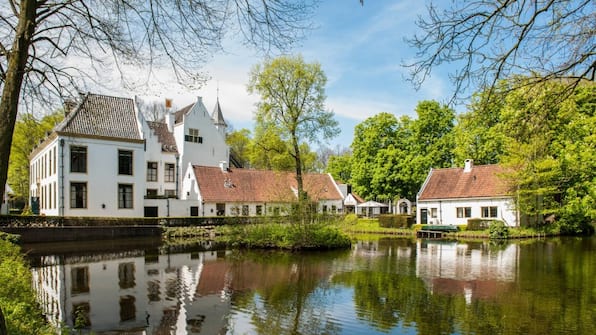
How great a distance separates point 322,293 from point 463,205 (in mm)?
26019

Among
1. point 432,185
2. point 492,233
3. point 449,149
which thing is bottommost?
point 492,233

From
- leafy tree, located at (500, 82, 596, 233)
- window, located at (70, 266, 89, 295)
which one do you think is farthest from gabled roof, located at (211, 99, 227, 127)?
window, located at (70, 266, 89, 295)

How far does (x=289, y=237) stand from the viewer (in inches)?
862

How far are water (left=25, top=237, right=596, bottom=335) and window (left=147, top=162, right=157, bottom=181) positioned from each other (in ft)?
62.0

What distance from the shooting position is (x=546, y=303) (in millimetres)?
9992

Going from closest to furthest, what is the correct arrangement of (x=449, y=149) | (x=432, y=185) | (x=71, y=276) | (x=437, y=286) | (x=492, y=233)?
(x=437, y=286) → (x=71, y=276) → (x=492, y=233) → (x=432, y=185) → (x=449, y=149)

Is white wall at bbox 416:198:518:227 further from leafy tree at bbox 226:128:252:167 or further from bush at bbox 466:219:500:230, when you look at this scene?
leafy tree at bbox 226:128:252:167

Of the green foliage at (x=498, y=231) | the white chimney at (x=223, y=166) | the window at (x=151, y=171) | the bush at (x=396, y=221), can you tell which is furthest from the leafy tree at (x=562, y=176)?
the window at (x=151, y=171)

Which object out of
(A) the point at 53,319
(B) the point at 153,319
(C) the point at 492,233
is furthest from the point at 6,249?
(C) the point at 492,233

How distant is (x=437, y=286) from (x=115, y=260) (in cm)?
1283

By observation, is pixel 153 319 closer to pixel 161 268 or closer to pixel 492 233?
pixel 161 268

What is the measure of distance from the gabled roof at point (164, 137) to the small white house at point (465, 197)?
21822mm

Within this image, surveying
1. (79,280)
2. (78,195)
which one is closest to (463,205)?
(78,195)

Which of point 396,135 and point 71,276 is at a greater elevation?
point 396,135
